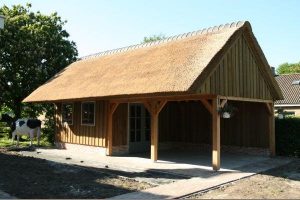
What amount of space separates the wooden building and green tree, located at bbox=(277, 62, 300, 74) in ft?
174

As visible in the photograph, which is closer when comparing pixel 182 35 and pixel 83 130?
pixel 182 35

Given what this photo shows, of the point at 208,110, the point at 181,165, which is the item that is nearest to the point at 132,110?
the point at 208,110

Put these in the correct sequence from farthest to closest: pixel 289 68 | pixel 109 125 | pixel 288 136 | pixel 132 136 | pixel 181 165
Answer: pixel 289 68 < pixel 132 136 < pixel 288 136 < pixel 109 125 < pixel 181 165

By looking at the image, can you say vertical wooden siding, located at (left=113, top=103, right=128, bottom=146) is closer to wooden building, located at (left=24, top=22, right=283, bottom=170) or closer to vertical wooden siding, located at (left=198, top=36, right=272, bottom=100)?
wooden building, located at (left=24, top=22, right=283, bottom=170)

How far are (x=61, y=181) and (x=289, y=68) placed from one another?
65.1m

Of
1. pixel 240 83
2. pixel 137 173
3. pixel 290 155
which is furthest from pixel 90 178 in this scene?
pixel 290 155

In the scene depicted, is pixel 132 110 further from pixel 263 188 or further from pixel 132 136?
pixel 263 188

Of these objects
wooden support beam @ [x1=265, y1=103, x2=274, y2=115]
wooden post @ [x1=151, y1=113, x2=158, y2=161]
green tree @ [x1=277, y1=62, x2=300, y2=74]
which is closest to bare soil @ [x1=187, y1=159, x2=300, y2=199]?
wooden post @ [x1=151, y1=113, x2=158, y2=161]

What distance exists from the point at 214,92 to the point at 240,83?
1949 millimetres

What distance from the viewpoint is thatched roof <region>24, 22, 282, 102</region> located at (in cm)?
1182

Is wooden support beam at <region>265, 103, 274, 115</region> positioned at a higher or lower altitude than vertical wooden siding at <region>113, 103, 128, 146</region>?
higher

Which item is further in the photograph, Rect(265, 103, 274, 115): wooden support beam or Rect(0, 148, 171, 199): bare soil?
Rect(265, 103, 274, 115): wooden support beam

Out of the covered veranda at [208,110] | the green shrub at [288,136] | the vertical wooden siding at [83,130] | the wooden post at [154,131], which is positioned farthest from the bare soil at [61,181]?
the green shrub at [288,136]

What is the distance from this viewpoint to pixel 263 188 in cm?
939
